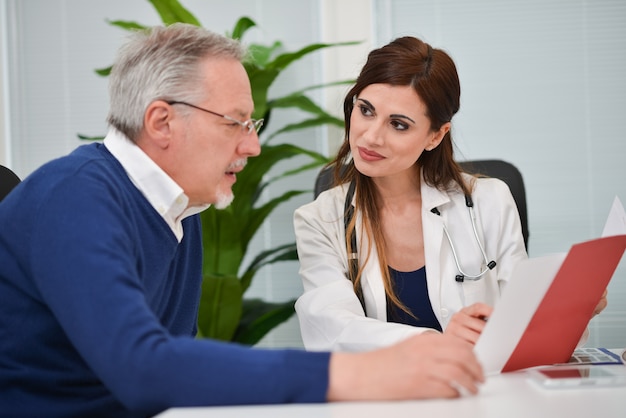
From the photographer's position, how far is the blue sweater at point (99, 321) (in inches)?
36.0

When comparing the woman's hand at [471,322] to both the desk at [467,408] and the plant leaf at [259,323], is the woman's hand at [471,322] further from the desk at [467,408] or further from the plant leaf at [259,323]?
the plant leaf at [259,323]

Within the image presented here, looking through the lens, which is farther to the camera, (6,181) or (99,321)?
(6,181)

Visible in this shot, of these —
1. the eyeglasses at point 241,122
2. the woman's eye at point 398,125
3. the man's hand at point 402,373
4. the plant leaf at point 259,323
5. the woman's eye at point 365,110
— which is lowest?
the plant leaf at point 259,323

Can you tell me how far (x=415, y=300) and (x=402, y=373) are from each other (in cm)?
100

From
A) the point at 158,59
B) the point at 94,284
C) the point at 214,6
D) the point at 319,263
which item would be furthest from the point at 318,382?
the point at 214,6

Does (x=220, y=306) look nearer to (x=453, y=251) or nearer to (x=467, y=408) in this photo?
(x=453, y=251)

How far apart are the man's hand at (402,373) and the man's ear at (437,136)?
117 centimetres

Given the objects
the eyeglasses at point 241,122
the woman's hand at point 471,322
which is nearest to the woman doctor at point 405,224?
the woman's hand at point 471,322

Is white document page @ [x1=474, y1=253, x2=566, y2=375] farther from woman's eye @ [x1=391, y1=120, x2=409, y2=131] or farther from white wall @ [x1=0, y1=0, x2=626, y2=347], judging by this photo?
white wall @ [x1=0, y1=0, x2=626, y2=347]

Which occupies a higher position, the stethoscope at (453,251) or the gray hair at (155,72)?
the gray hair at (155,72)

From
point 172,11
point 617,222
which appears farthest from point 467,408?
point 172,11

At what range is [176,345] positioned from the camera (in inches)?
36.4

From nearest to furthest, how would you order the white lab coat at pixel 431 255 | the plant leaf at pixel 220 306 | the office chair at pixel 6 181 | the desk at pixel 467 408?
the desk at pixel 467 408, the office chair at pixel 6 181, the white lab coat at pixel 431 255, the plant leaf at pixel 220 306

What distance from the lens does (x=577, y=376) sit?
110 cm
